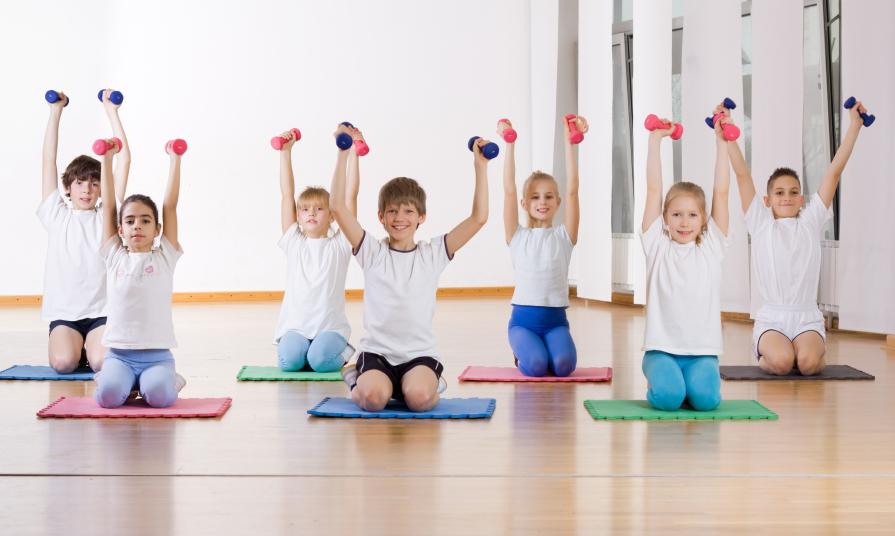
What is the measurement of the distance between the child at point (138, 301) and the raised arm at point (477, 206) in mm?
1105

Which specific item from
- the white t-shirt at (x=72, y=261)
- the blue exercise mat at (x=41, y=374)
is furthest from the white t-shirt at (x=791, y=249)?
the blue exercise mat at (x=41, y=374)

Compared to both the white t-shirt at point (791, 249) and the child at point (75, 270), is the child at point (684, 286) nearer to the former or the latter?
the white t-shirt at point (791, 249)

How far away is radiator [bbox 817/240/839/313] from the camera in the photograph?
7.06 metres

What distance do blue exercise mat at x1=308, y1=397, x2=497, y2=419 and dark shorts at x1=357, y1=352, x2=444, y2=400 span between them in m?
0.11

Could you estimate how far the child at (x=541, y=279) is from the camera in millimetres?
4973

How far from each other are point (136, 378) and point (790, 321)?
10.1 feet

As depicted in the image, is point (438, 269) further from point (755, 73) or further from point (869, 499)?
point (755, 73)

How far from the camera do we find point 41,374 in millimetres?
5000

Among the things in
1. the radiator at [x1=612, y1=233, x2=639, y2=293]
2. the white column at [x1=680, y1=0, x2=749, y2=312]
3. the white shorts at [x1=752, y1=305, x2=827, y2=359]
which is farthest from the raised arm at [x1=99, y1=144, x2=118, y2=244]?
the radiator at [x1=612, y1=233, x2=639, y2=293]

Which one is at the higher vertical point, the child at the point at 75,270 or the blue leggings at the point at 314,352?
the child at the point at 75,270

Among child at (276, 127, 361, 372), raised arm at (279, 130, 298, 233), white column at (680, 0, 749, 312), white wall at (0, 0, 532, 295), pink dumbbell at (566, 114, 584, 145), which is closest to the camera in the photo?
pink dumbbell at (566, 114, 584, 145)

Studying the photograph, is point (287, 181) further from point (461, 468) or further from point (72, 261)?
point (461, 468)

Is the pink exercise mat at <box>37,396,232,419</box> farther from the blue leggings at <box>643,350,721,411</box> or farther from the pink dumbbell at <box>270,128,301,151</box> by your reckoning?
the blue leggings at <box>643,350,721,411</box>

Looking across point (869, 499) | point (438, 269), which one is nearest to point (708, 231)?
point (438, 269)
